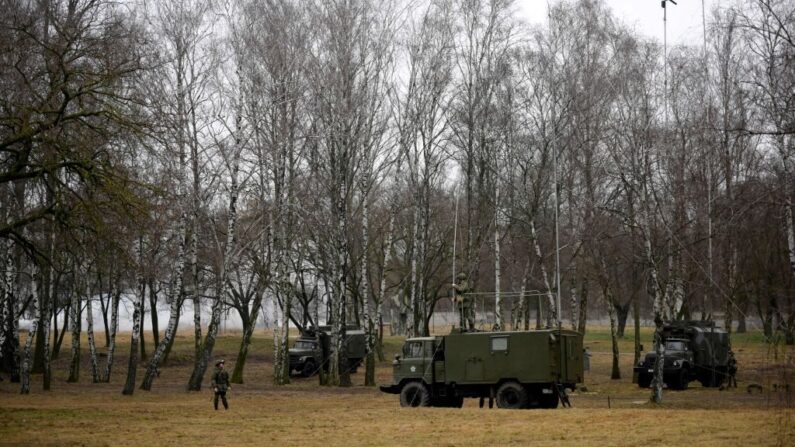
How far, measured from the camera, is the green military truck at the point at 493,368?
25406 millimetres

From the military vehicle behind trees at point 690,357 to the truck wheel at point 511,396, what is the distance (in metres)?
10.4

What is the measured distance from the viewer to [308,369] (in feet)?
150

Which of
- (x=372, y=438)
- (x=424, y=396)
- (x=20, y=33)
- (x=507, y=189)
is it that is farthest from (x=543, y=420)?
(x=507, y=189)

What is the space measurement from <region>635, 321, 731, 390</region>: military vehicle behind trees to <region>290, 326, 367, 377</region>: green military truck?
1551 centimetres

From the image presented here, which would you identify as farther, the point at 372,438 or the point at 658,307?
the point at 658,307

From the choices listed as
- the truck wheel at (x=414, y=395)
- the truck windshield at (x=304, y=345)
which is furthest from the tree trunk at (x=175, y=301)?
the truck windshield at (x=304, y=345)

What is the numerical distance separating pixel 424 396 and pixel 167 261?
26.8 metres

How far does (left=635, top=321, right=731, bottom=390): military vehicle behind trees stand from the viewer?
34.4 m

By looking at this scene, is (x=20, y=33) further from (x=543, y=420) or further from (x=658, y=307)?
(x=658, y=307)

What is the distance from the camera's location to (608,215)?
134ft

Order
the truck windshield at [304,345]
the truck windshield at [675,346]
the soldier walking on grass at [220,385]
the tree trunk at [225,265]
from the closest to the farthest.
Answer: the soldier walking on grass at [220,385] → the tree trunk at [225,265] → the truck windshield at [675,346] → the truck windshield at [304,345]

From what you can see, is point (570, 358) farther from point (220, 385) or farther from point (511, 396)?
point (220, 385)

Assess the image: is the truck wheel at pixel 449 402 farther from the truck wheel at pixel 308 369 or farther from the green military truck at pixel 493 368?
the truck wheel at pixel 308 369

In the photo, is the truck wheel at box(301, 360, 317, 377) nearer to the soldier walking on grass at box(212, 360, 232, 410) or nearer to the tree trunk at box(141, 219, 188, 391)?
the tree trunk at box(141, 219, 188, 391)
